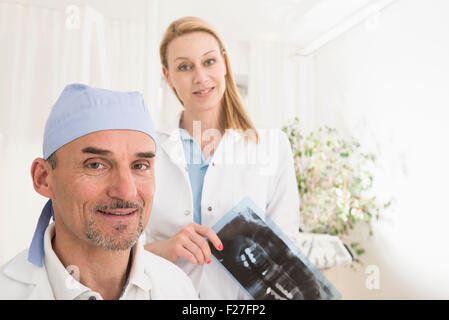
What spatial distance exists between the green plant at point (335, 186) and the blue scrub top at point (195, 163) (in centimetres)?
49

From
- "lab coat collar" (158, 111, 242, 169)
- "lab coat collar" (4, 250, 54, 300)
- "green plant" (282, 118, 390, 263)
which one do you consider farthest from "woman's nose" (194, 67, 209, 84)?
"green plant" (282, 118, 390, 263)

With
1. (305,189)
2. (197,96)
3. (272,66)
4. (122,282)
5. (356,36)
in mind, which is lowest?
(122,282)

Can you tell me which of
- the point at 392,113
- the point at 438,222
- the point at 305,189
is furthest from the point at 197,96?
the point at 438,222

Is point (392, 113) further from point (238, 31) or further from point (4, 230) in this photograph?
point (4, 230)

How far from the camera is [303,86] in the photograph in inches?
37.4

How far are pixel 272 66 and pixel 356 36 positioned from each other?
359 mm

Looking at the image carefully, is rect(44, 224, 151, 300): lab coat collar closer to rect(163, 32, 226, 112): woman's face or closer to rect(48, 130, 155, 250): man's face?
rect(48, 130, 155, 250): man's face

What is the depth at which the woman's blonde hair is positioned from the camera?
0.71 metres

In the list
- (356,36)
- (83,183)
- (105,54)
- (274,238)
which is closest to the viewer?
(83,183)

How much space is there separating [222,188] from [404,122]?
799mm

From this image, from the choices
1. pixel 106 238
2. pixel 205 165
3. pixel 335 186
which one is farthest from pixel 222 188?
pixel 335 186

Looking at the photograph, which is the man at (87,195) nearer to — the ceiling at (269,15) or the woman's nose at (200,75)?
the woman's nose at (200,75)

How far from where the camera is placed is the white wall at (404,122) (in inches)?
42.8

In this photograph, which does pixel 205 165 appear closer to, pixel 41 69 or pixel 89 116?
pixel 89 116
